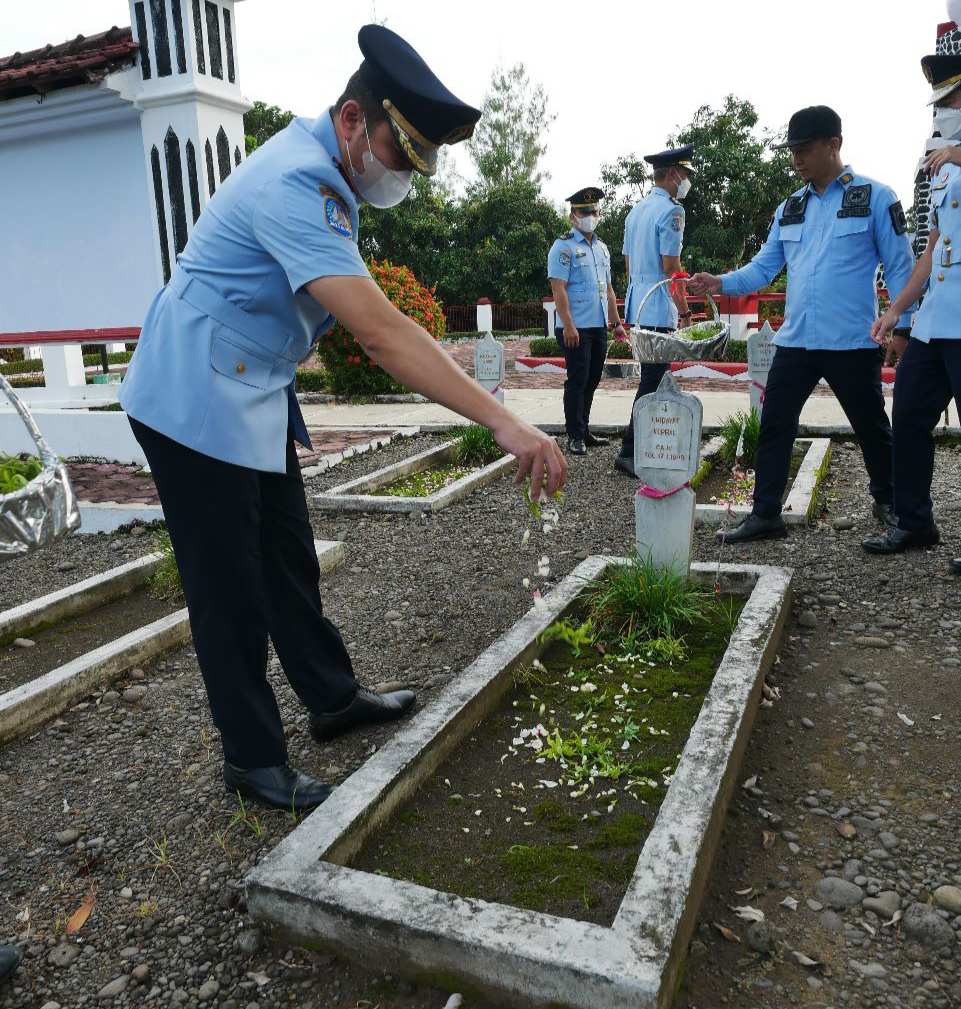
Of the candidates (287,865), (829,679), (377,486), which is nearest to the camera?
(287,865)

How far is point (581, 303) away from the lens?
23.4 ft

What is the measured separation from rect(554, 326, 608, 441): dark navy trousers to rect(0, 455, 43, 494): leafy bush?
4911 mm

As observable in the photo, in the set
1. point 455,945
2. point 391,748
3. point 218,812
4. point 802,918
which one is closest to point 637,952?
point 455,945

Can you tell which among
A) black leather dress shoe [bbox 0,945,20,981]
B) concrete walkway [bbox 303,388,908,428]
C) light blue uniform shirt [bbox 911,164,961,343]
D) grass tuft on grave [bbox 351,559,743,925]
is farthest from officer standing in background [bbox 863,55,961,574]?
black leather dress shoe [bbox 0,945,20,981]

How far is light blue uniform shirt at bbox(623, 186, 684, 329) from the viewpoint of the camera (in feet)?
20.1

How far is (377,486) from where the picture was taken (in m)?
6.43

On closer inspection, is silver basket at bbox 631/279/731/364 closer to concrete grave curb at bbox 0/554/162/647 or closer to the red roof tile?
concrete grave curb at bbox 0/554/162/647

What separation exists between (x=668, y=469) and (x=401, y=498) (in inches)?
92.9

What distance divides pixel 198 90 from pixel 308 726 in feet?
17.2

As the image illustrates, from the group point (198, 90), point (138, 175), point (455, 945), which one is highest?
point (198, 90)

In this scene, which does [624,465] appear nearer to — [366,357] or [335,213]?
[335,213]

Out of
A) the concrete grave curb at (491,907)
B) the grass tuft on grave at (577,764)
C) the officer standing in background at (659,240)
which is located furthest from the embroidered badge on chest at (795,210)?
the concrete grave curb at (491,907)

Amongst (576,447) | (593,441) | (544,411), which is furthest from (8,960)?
(544,411)

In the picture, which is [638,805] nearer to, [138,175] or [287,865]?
[287,865]
